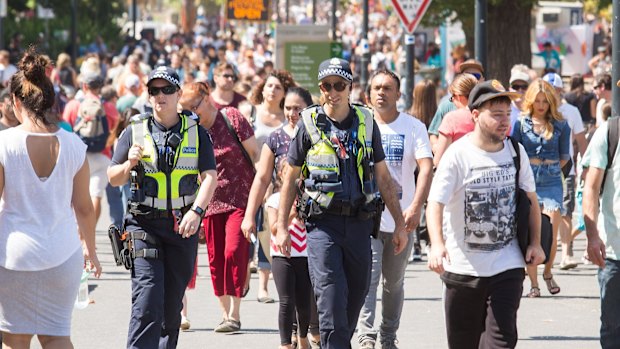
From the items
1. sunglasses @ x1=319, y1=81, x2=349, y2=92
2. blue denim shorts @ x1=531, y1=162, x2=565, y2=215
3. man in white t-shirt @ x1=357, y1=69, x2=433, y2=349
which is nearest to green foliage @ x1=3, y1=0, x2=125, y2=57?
blue denim shorts @ x1=531, y1=162, x2=565, y2=215

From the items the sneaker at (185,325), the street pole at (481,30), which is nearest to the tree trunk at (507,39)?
the street pole at (481,30)

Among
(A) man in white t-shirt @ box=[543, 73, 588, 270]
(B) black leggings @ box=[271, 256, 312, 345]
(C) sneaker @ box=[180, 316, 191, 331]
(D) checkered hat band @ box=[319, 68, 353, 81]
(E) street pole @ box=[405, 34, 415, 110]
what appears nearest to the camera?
(D) checkered hat band @ box=[319, 68, 353, 81]

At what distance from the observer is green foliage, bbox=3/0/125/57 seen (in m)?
45.3

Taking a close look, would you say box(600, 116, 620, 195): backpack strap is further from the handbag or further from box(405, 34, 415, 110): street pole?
box(405, 34, 415, 110): street pole

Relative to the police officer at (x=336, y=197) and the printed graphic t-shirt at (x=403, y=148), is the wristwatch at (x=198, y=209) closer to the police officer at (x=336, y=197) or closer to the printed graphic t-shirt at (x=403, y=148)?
the police officer at (x=336, y=197)

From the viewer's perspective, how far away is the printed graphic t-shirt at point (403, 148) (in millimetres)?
8883

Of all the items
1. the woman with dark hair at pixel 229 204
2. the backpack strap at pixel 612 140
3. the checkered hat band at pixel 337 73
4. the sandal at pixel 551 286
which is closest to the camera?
the backpack strap at pixel 612 140

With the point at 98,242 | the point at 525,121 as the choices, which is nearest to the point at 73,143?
the point at 525,121

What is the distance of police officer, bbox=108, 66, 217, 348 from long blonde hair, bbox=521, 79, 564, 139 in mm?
3962

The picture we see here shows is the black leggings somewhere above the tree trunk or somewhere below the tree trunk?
below

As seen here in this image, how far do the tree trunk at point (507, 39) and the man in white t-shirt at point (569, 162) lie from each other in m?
8.25

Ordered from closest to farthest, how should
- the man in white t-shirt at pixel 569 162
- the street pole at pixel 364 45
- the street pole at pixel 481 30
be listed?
the man in white t-shirt at pixel 569 162 < the street pole at pixel 481 30 < the street pole at pixel 364 45

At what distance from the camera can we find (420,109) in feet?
41.4

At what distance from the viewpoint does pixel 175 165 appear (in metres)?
7.79
